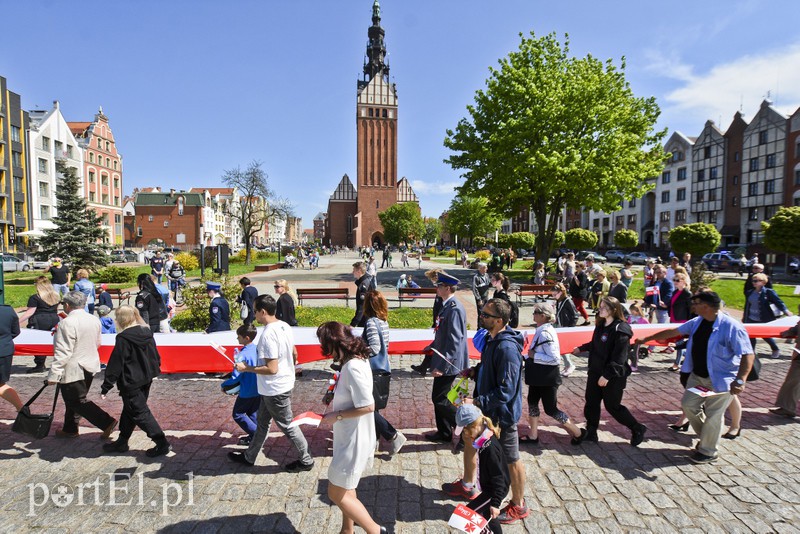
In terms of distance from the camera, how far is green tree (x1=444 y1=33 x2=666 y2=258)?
22.2m

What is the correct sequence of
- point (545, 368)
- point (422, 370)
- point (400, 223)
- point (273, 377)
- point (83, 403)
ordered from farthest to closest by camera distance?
1. point (400, 223)
2. point (422, 370)
3. point (83, 403)
4. point (545, 368)
5. point (273, 377)

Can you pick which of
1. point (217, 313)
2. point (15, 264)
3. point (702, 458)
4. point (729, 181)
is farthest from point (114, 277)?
point (729, 181)

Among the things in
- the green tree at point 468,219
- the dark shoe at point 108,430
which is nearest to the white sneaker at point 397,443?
the dark shoe at point 108,430

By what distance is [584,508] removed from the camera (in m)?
4.11

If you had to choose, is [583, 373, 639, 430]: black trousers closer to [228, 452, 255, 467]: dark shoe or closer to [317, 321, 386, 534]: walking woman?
[317, 321, 386, 534]: walking woman

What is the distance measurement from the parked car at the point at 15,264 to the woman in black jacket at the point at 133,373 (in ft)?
127

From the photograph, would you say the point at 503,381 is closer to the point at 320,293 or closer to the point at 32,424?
the point at 32,424

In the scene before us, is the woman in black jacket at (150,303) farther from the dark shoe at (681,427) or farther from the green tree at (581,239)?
the green tree at (581,239)

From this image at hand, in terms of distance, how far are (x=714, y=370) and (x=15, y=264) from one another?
44.0m

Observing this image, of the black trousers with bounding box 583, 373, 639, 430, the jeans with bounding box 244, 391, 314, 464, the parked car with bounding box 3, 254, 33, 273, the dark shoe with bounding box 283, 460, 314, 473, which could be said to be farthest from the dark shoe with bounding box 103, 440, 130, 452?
the parked car with bounding box 3, 254, 33, 273

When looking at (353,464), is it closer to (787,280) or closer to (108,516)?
(108,516)

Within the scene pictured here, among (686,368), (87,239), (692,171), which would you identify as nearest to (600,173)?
(686,368)

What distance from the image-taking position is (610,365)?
4.91 metres

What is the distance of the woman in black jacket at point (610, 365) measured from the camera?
194 inches
